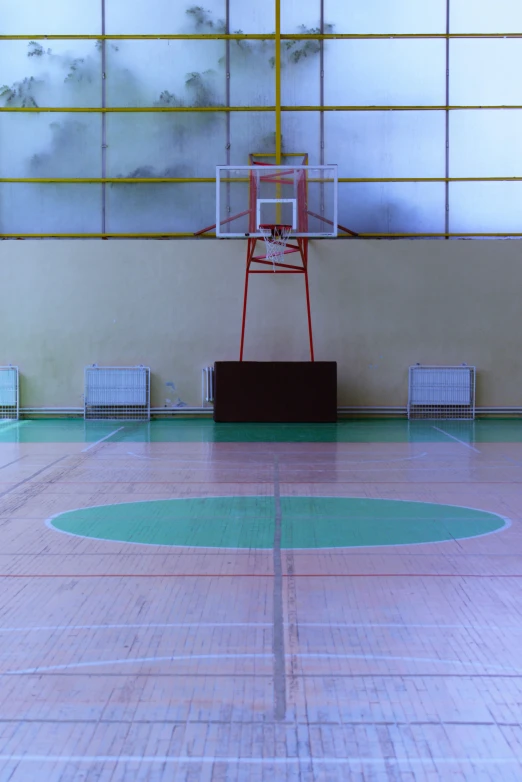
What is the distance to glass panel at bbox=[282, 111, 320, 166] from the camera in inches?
677

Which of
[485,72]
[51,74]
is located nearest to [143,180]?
[51,74]

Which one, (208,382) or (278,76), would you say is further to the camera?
(278,76)

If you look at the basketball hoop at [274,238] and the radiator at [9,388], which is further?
the radiator at [9,388]

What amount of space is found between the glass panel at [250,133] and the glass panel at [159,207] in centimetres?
86

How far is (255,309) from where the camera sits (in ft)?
55.2

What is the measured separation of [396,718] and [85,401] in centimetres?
1408

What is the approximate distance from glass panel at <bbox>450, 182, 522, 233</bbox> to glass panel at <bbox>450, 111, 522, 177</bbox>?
261 millimetres

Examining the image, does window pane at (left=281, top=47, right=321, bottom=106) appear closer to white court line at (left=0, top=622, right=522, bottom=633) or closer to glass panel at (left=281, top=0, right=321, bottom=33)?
glass panel at (left=281, top=0, right=321, bottom=33)

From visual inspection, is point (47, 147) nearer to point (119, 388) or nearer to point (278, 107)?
point (278, 107)

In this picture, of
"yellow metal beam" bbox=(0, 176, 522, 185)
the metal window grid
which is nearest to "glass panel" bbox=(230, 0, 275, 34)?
the metal window grid

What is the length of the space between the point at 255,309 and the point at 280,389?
204 centimetres

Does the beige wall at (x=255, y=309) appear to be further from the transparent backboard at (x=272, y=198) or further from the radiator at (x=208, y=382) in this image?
the transparent backboard at (x=272, y=198)

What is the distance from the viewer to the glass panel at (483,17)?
55.9 ft

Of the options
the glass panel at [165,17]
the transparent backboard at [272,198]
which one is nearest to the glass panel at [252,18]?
the glass panel at [165,17]
